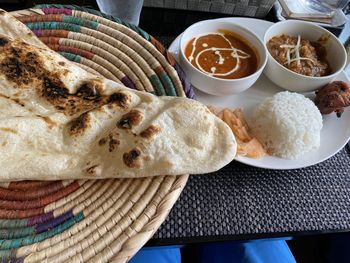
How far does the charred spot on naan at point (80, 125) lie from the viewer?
67cm

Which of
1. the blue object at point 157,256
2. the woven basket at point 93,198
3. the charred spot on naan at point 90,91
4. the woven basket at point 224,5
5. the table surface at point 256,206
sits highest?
the woven basket at point 224,5

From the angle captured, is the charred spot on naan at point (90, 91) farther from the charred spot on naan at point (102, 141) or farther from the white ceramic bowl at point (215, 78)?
the white ceramic bowl at point (215, 78)

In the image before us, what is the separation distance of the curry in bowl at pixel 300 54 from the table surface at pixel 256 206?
328 millimetres

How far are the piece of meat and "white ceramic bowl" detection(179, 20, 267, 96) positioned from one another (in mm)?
206

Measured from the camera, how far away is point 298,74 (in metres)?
1.00

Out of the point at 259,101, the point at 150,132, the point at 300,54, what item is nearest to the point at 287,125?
the point at 259,101

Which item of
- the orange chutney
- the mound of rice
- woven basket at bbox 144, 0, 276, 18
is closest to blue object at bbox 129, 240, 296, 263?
the mound of rice

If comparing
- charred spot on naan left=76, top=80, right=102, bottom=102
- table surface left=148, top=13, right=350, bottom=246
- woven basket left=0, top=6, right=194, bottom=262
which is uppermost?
charred spot on naan left=76, top=80, right=102, bottom=102

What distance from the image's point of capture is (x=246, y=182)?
87 cm

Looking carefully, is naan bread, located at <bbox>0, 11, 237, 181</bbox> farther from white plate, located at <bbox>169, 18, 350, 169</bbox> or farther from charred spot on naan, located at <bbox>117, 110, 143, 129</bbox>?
white plate, located at <bbox>169, 18, 350, 169</bbox>

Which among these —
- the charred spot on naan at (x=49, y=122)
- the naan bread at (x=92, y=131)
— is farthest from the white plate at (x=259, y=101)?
the charred spot on naan at (x=49, y=122)

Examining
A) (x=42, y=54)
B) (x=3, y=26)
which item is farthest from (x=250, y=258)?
(x=3, y=26)

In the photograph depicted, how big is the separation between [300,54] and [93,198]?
0.81 meters

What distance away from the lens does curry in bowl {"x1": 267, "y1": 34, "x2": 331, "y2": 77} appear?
106 cm
